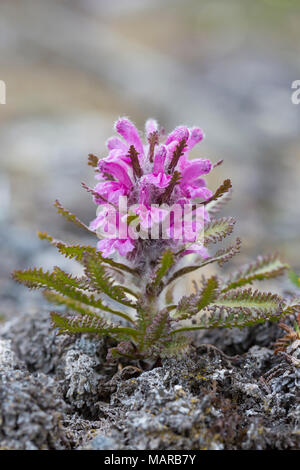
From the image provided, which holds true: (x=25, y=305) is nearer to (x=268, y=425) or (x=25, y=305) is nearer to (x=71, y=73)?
(x=268, y=425)

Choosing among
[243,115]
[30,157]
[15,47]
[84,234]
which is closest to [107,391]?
[84,234]

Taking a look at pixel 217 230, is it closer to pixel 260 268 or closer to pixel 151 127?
pixel 260 268

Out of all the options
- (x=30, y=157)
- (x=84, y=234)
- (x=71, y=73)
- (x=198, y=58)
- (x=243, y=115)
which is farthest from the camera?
Answer: (x=198, y=58)

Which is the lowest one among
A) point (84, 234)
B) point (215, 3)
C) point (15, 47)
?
point (84, 234)

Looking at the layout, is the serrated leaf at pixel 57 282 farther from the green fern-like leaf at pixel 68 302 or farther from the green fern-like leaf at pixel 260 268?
the green fern-like leaf at pixel 260 268

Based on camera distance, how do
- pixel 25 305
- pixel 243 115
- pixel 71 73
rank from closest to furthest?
pixel 25 305, pixel 243 115, pixel 71 73

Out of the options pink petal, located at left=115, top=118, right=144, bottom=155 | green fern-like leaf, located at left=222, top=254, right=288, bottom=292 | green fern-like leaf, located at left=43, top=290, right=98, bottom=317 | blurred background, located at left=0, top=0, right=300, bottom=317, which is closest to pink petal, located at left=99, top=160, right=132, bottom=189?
pink petal, located at left=115, top=118, right=144, bottom=155
